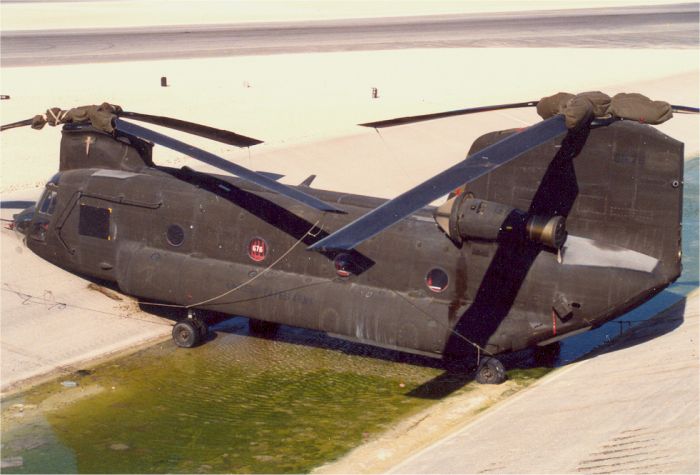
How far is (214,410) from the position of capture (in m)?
15.2

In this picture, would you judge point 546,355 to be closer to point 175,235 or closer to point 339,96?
point 175,235

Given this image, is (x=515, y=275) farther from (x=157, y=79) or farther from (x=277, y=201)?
(x=157, y=79)

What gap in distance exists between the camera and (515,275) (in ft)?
48.8

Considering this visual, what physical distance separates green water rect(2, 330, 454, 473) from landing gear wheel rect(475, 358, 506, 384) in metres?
1.13

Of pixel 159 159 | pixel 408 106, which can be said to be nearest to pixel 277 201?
pixel 159 159

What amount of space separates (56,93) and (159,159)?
10572 mm

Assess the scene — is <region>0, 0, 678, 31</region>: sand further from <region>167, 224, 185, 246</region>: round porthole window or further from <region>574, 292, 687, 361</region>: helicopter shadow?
<region>574, 292, 687, 361</region>: helicopter shadow

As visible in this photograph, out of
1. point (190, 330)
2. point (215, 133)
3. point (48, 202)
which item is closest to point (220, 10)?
point (48, 202)

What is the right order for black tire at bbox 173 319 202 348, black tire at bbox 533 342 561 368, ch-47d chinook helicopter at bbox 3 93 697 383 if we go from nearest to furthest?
1. ch-47d chinook helicopter at bbox 3 93 697 383
2. black tire at bbox 533 342 561 368
3. black tire at bbox 173 319 202 348

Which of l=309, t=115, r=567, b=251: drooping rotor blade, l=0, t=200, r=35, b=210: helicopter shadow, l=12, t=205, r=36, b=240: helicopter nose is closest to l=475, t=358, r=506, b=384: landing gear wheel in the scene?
l=309, t=115, r=567, b=251: drooping rotor blade

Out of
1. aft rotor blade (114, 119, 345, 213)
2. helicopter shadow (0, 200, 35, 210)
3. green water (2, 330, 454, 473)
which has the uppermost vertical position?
aft rotor blade (114, 119, 345, 213)

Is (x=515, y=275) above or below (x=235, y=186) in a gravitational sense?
below

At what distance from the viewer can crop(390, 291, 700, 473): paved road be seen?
12.3m

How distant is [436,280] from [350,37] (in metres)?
46.4
